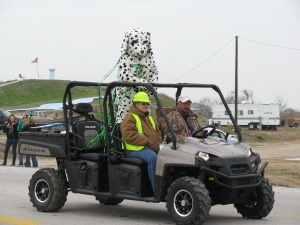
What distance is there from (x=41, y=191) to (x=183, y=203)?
2.75 meters

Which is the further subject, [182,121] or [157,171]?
[182,121]

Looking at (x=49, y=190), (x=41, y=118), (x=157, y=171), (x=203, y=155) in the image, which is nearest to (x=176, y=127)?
(x=157, y=171)

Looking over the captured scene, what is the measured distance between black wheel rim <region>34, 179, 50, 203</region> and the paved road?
0.80 ft

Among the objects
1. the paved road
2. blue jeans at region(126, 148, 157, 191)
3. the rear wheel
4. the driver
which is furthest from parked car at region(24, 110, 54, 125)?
blue jeans at region(126, 148, 157, 191)

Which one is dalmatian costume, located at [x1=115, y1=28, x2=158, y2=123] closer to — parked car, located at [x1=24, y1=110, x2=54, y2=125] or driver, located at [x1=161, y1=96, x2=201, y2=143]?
driver, located at [x1=161, y1=96, x2=201, y2=143]

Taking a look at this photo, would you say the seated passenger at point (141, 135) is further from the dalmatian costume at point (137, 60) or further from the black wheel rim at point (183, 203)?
the dalmatian costume at point (137, 60)

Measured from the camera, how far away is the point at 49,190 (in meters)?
9.85

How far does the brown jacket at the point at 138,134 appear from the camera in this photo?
8.98 metres

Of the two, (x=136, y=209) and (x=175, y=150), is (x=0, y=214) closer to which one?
(x=136, y=209)

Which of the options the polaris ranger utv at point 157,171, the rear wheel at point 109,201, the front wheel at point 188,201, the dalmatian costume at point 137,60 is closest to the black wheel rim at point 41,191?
the polaris ranger utv at point 157,171

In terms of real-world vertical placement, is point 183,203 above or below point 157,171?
below

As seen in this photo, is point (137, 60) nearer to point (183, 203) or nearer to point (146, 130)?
point (146, 130)

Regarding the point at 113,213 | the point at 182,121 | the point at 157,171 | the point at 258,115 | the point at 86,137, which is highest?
the point at 182,121

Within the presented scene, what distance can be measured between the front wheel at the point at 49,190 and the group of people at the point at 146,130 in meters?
1.40
